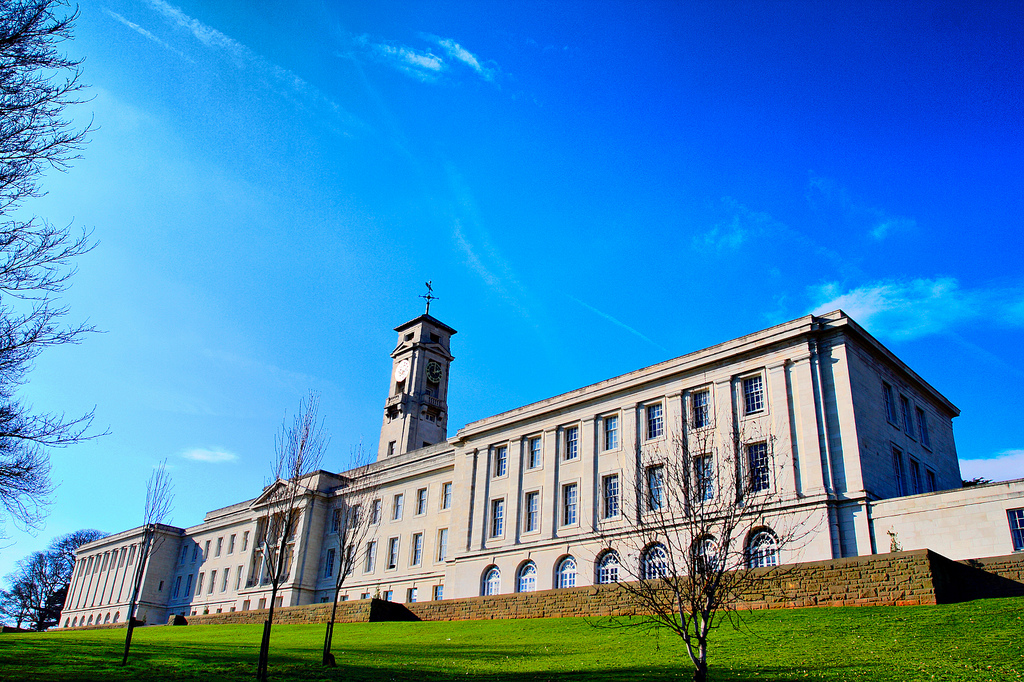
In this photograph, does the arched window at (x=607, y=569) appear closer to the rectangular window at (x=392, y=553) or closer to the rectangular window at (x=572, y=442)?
the rectangular window at (x=572, y=442)

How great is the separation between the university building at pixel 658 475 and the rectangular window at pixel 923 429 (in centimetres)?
15

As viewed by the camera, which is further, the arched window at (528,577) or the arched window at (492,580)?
the arched window at (492,580)

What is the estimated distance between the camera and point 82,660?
21359mm

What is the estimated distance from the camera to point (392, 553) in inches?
2299

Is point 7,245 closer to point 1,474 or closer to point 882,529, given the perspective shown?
point 1,474

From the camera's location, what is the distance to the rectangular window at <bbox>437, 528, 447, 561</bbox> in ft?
175

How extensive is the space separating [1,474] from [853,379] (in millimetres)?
33198

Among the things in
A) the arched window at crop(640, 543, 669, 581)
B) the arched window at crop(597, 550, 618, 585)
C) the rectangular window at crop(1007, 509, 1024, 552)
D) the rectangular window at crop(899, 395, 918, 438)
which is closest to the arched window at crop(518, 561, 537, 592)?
the arched window at crop(597, 550, 618, 585)

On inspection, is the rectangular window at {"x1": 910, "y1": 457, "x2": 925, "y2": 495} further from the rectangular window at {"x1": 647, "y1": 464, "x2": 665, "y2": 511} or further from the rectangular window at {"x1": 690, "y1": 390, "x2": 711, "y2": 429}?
the rectangular window at {"x1": 647, "y1": 464, "x2": 665, "y2": 511}

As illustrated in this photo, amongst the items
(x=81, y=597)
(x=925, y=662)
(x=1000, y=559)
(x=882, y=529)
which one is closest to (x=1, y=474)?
(x=925, y=662)

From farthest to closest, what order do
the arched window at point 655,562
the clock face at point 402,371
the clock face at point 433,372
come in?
the clock face at point 402,371 → the clock face at point 433,372 → the arched window at point 655,562

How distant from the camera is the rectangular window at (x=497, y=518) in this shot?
47.0 meters

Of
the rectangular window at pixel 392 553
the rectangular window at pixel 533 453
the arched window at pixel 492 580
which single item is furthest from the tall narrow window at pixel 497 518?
the rectangular window at pixel 392 553

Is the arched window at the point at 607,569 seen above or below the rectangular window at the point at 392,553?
below
